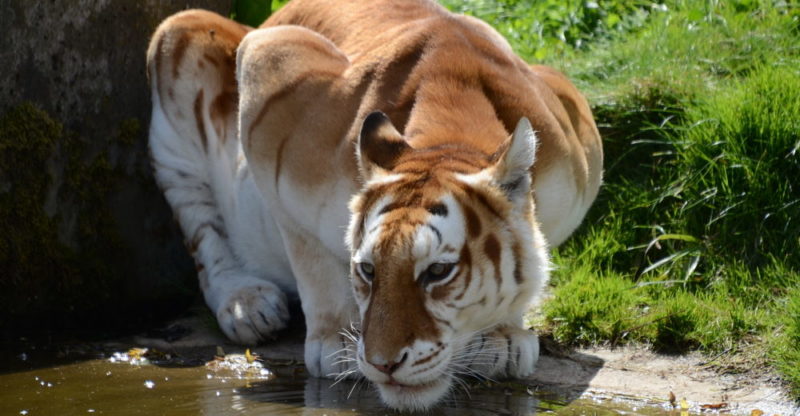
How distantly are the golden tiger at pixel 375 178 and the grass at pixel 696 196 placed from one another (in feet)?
1.89

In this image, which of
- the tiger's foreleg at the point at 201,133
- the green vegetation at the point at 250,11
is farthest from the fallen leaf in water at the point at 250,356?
the green vegetation at the point at 250,11

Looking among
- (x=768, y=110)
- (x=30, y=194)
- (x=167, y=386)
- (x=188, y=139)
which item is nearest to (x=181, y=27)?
(x=188, y=139)

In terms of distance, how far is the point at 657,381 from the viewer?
15.3 feet

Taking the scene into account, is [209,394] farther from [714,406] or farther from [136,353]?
[714,406]

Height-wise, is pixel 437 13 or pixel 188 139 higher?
pixel 437 13

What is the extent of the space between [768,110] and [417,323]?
2.59 metres

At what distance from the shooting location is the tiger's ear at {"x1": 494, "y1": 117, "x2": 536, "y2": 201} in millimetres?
3934

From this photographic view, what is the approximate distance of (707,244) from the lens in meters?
5.54

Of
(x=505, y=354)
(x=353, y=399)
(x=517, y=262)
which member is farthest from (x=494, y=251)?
(x=353, y=399)

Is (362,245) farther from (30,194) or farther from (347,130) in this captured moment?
(30,194)

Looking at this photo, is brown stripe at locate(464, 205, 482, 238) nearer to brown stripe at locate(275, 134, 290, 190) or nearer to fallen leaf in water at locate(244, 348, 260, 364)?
brown stripe at locate(275, 134, 290, 190)

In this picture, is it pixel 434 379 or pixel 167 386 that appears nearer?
pixel 434 379

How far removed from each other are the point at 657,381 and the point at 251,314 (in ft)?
6.15

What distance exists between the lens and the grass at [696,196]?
5.02 meters
